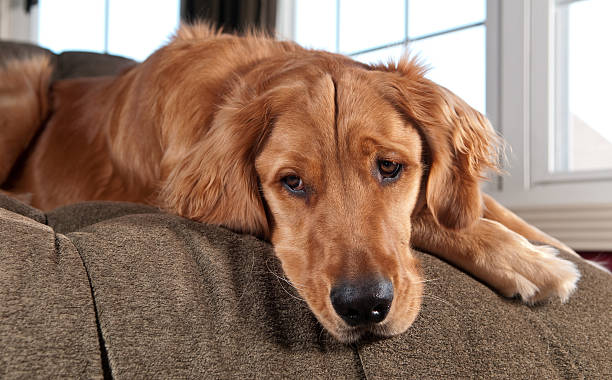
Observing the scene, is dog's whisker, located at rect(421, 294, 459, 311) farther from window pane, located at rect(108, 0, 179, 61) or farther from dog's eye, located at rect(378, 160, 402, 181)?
window pane, located at rect(108, 0, 179, 61)

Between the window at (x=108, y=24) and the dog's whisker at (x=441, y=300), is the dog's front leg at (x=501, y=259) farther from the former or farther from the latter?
the window at (x=108, y=24)

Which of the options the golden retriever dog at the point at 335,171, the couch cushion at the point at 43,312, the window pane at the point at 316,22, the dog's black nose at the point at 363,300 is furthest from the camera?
the window pane at the point at 316,22

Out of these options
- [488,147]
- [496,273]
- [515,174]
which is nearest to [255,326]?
[496,273]

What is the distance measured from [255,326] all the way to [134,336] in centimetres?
21

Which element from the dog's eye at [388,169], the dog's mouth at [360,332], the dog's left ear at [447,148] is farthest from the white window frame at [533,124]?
the dog's mouth at [360,332]

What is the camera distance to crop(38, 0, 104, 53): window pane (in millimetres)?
6062

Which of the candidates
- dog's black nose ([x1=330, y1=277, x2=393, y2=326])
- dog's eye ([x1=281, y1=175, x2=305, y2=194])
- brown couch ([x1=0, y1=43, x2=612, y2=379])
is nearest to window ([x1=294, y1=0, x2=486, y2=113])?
dog's eye ([x1=281, y1=175, x2=305, y2=194])

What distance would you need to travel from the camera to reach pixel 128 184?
1812 mm

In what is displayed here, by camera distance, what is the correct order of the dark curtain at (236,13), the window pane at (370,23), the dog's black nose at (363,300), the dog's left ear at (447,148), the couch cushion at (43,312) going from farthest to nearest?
the dark curtain at (236,13) → the window pane at (370,23) → the dog's left ear at (447,148) → the dog's black nose at (363,300) → the couch cushion at (43,312)

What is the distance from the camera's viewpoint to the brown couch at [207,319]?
80cm

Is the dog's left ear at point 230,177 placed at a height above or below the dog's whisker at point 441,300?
above

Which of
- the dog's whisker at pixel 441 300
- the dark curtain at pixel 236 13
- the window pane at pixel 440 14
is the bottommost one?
the dog's whisker at pixel 441 300

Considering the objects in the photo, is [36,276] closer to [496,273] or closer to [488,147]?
[496,273]

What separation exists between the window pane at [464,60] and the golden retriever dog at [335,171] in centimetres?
200
